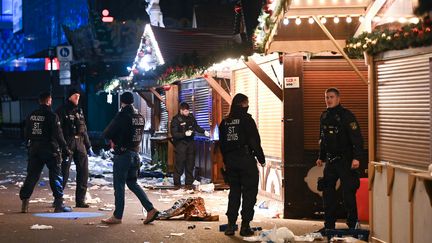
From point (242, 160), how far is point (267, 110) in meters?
4.60

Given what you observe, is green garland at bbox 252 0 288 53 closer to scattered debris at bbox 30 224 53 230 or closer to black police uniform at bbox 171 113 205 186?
scattered debris at bbox 30 224 53 230

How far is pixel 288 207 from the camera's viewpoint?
12.9 m

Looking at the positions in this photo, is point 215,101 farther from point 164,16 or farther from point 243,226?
point 164,16

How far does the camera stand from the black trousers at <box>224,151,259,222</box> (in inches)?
433

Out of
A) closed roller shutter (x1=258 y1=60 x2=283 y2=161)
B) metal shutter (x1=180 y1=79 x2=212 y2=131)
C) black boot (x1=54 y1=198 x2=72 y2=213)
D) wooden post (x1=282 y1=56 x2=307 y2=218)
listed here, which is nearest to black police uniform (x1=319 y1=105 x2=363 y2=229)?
wooden post (x1=282 y1=56 x2=307 y2=218)

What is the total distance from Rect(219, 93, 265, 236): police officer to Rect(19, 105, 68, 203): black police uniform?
12.3 ft

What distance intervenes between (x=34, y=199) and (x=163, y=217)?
4.35 m

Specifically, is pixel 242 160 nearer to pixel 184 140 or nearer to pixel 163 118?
pixel 184 140

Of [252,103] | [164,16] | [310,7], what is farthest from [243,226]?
[164,16]

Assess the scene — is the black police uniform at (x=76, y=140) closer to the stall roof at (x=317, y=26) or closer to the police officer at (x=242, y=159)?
the stall roof at (x=317, y=26)

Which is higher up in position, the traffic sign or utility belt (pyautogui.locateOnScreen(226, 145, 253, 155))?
the traffic sign

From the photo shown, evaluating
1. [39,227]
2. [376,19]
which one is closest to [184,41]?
[39,227]

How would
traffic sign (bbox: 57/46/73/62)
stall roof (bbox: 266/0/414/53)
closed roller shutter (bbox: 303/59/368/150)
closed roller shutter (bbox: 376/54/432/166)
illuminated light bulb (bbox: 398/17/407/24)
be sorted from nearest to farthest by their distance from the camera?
closed roller shutter (bbox: 376/54/432/166), illuminated light bulb (bbox: 398/17/407/24), stall roof (bbox: 266/0/414/53), closed roller shutter (bbox: 303/59/368/150), traffic sign (bbox: 57/46/73/62)

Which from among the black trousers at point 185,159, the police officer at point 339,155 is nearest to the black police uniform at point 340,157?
the police officer at point 339,155
